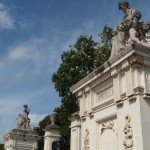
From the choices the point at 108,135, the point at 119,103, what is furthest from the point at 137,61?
the point at 108,135

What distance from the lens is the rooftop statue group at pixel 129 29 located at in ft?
22.5

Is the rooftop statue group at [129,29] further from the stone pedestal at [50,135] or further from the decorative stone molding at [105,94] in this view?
the stone pedestal at [50,135]

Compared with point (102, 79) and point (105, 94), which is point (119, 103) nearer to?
point (105, 94)

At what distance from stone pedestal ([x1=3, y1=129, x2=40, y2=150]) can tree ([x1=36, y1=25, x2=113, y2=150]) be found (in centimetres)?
259

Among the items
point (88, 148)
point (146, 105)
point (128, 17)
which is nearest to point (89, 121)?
point (88, 148)

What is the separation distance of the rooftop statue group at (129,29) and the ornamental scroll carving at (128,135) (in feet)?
6.49

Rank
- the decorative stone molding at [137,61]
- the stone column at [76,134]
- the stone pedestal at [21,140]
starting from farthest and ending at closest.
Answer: the stone pedestal at [21,140] < the stone column at [76,134] < the decorative stone molding at [137,61]

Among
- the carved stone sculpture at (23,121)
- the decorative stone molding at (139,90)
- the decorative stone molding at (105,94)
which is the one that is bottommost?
the decorative stone molding at (139,90)

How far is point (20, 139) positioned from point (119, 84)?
56.6 ft

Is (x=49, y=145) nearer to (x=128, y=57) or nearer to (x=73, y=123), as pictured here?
(x=73, y=123)

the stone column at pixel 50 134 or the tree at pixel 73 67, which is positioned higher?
the tree at pixel 73 67

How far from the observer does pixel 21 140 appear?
72.5 ft

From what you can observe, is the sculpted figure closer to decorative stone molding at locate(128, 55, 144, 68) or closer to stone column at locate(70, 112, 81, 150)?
decorative stone molding at locate(128, 55, 144, 68)

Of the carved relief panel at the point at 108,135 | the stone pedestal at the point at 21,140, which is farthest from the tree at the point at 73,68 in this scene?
the carved relief panel at the point at 108,135
